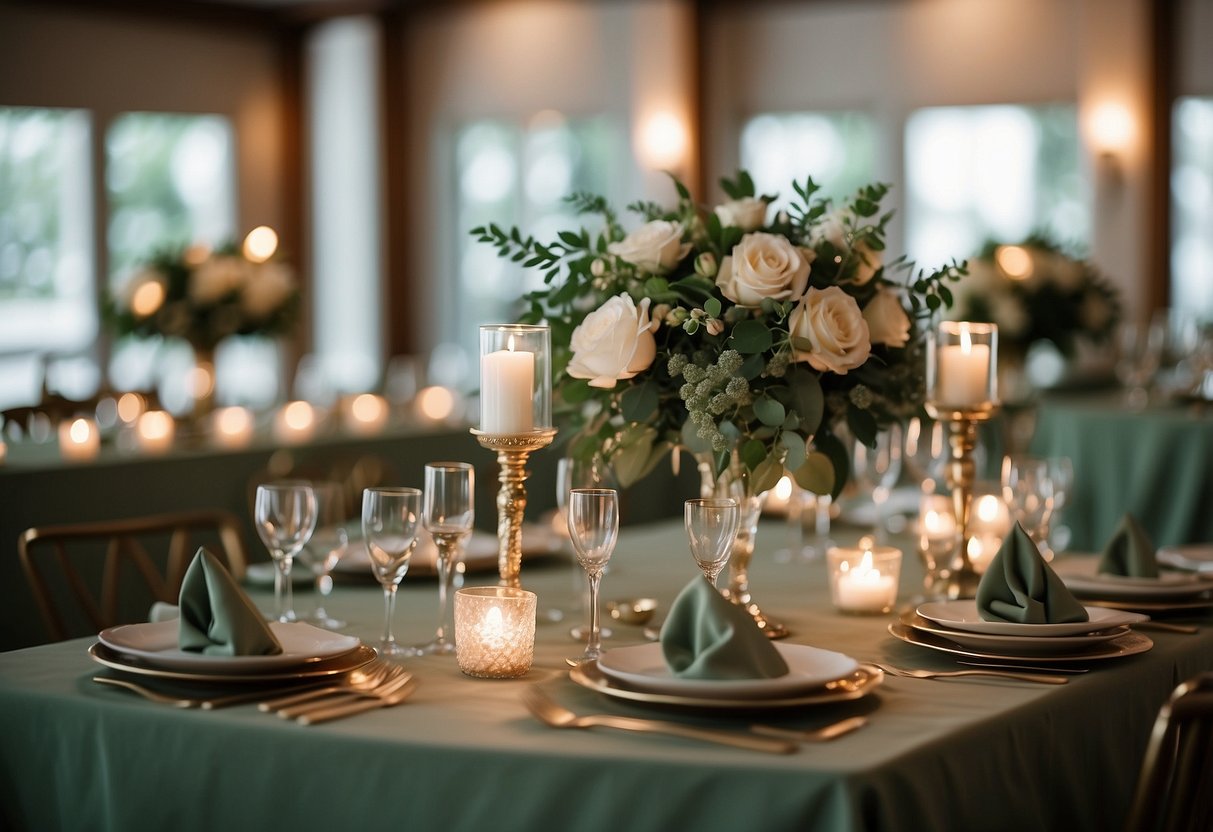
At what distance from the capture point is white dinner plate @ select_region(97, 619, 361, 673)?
6.02 ft

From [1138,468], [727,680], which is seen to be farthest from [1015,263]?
[727,680]

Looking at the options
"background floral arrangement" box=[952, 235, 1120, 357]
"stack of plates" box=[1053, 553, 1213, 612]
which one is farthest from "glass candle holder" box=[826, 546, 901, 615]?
"background floral arrangement" box=[952, 235, 1120, 357]

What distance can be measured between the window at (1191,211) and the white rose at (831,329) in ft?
22.7

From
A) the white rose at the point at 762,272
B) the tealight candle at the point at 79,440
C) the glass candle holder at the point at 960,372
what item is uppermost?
the white rose at the point at 762,272

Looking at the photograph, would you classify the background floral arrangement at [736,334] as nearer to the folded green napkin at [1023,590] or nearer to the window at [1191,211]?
the folded green napkin at [1023,590]

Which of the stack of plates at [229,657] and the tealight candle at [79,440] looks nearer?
the stack of plates at [229,657]

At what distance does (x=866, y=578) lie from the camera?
2.39m

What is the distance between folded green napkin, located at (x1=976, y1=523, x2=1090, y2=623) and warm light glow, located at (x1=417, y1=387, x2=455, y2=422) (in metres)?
4.21

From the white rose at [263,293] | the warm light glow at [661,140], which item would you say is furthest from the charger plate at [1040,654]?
the warm light glow at [661,140]

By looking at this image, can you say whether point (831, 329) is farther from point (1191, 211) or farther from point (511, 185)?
point (511, 185)

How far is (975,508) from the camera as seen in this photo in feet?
9.32

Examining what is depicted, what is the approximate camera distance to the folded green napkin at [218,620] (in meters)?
1.88

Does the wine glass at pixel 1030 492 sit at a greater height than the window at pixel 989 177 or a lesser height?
lesser

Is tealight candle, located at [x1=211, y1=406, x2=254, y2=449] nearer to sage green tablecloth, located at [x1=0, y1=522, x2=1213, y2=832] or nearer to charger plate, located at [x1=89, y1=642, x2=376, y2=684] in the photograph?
sage green tablecloth, located at [x1=0, y1=522, x2=1213, y2=832]
